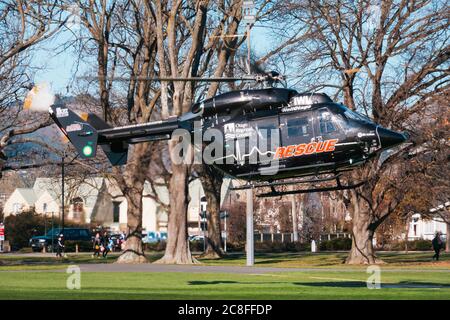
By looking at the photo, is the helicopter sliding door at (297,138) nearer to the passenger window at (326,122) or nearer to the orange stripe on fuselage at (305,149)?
the orange stripe on fuselage at (305,149)

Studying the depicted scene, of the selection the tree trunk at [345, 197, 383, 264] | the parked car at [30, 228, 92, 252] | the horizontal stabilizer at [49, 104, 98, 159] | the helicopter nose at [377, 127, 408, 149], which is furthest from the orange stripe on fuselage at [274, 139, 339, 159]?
the parked car at [30, 228, 92, 252]

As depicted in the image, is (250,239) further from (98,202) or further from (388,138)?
(388,138)

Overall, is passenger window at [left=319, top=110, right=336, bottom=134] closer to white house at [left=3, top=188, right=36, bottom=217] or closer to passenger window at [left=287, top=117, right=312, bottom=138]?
passenger window at [left=287, top=117, right=312, bottom=138]

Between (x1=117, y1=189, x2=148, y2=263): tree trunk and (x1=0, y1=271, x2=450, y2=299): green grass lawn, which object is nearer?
(x1=0, y1=271, x2=450, y2=299): green grass lawn

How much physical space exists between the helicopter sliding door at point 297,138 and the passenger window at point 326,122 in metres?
0.29

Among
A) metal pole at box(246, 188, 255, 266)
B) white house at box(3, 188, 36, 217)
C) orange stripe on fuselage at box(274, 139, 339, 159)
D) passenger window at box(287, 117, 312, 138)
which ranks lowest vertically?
metal pole at box(246, 188, 255, 266)

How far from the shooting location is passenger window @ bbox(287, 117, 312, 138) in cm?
2600

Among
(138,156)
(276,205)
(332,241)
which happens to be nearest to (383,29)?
(138,156)

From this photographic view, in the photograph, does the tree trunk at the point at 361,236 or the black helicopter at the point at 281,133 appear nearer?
the black helicopter at the point at 281,133

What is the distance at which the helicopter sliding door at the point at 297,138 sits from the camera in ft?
85.0

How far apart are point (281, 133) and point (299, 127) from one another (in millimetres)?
592

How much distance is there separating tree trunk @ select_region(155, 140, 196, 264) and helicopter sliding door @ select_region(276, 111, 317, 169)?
71.2 ft

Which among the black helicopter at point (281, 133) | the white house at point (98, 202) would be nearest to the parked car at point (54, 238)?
the white house at point (98, 202)
